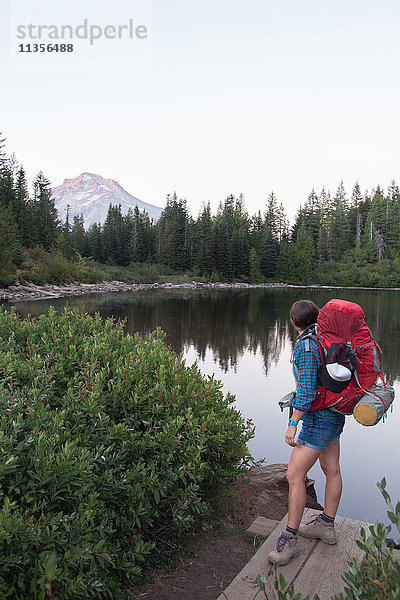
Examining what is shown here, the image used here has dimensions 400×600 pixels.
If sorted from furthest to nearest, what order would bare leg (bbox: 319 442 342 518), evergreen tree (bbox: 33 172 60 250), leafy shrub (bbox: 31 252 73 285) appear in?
evergreen tree (bbox: 33 172 60 250), leafy shrub (bbox: 31 252 73 285), bare leg (bbox: 319 442 342 518)

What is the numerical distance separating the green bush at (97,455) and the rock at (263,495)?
0.40 metres

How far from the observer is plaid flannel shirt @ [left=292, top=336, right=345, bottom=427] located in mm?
2689

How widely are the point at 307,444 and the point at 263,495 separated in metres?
1.59

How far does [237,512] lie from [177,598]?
117 centimetres

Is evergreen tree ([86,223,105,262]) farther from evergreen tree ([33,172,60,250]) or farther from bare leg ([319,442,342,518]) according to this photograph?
bare leg ([319,442,342,518])

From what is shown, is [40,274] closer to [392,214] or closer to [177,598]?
[177,598]

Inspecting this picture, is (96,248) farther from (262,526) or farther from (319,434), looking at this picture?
(319,434)

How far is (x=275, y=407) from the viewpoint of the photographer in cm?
737

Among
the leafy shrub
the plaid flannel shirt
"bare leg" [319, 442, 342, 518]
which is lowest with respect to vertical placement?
"bare leg" [319, 442, 342, 518]

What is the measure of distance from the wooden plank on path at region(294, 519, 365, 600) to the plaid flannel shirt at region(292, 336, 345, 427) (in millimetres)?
665

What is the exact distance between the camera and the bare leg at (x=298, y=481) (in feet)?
8.96

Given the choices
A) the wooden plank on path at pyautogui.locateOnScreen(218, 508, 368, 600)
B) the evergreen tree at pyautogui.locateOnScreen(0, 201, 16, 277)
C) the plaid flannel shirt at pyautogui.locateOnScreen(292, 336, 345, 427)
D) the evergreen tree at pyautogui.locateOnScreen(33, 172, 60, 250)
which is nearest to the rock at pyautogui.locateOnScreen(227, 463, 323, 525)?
the wooden plank on path at pyautogui.locateOnScreen(218, 508, 368, 600)

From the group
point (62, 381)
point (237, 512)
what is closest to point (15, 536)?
point (62, 381)

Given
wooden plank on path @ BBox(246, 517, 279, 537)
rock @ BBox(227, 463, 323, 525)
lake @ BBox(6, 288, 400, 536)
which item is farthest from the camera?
lake @ BBox(6, 288, 400, 536)
